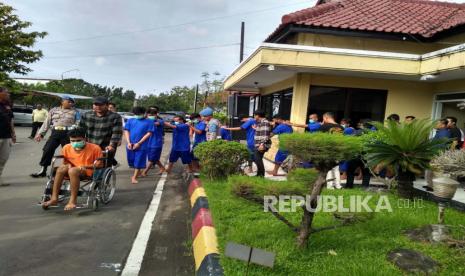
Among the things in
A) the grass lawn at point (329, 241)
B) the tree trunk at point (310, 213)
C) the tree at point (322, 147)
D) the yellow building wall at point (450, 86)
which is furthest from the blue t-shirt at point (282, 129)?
the yellow building wall at point (450, 86)

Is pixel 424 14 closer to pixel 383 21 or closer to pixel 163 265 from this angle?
pixel 383 21

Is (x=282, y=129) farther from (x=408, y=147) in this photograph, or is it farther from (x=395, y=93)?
(x=395, y=93)

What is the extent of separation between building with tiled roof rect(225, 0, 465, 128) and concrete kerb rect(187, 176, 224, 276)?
15.5ft

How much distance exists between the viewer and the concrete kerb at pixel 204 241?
376 centimetres

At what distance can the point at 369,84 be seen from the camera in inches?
436

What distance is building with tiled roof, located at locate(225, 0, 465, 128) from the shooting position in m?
9.57

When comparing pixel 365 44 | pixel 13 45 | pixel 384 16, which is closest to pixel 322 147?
pixel 365 44

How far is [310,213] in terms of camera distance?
3.93m

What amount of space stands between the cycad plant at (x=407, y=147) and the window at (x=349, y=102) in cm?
497

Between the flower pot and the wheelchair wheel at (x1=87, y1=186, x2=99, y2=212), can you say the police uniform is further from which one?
the flower pot

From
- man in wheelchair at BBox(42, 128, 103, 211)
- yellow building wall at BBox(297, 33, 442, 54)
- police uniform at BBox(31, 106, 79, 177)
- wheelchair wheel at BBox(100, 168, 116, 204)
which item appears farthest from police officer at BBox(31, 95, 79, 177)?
yellow building wall at BBox(297, 33, 442, 54)

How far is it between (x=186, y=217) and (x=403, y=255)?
10.6 feet

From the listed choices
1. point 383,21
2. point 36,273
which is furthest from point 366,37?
point 36,273

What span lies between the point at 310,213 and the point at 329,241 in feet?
2.08
